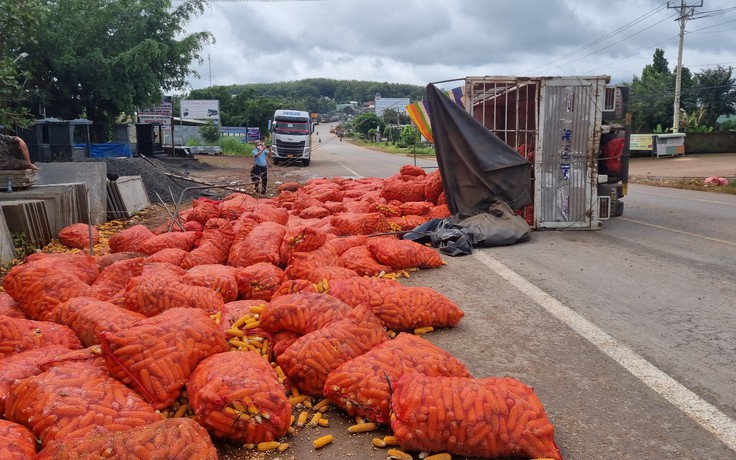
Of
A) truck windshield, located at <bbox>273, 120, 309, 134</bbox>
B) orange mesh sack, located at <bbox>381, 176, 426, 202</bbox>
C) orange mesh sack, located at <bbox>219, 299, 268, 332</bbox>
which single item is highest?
truck windshield, located at <bbox>273, 120, 309, 134</bbox>

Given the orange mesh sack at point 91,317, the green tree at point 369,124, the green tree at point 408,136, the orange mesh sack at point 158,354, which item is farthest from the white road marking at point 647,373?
the green tree at point 369,124

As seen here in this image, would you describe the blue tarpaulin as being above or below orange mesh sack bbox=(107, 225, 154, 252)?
above

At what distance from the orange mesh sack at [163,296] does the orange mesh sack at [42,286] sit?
566mm

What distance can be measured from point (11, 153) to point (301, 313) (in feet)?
32.4

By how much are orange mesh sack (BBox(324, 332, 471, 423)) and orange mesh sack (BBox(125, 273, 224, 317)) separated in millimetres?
1711

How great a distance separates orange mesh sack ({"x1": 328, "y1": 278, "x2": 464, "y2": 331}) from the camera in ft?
15.0

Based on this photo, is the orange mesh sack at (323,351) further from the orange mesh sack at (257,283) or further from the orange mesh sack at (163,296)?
the orange mesh sack at (257,283)

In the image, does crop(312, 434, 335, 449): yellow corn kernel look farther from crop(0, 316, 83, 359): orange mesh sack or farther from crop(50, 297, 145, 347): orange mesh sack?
crop(0, 316, 83, 359): orange mesh sack

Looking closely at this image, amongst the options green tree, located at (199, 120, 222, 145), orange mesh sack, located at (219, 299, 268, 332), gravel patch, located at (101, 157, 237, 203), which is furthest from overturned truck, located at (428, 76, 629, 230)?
green tree, located at (199, 120, 222, 145)

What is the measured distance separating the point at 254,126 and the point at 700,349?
64246 mm

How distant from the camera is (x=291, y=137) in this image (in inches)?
1336

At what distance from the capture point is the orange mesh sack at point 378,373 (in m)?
3.23

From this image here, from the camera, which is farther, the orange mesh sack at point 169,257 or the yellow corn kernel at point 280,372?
the orange mesh sack at point 169,257

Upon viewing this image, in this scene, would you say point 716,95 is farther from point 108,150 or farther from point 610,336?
point 610,336
